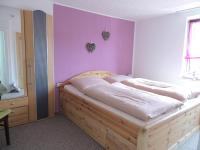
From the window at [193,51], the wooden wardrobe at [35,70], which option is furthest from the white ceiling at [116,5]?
the window at [193,51]

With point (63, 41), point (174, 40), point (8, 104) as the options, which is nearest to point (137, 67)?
point (174, 40)

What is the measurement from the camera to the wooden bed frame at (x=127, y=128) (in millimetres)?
1628

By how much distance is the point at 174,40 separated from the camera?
337 centimetres

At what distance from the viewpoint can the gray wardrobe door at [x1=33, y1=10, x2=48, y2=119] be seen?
2568 millimetres

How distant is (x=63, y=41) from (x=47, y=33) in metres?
0.38

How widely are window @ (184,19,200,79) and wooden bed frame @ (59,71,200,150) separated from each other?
1052mm

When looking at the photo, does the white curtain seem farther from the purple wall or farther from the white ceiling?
the purple wall

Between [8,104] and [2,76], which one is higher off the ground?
[2,76]

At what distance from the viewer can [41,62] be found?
2672 millimetres

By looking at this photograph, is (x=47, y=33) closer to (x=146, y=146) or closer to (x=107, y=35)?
(x=107, y=35)

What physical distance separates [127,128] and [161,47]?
103 inches

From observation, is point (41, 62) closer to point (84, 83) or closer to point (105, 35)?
point (84, 83)

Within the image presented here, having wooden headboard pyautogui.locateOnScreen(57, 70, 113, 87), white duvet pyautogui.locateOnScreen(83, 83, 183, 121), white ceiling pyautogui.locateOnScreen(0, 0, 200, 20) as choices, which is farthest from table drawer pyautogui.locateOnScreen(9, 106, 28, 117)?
white ceiling pyautogui.locateOnScreen(0, 0, 200, 20)

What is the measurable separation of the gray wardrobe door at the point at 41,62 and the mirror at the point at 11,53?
22cm
